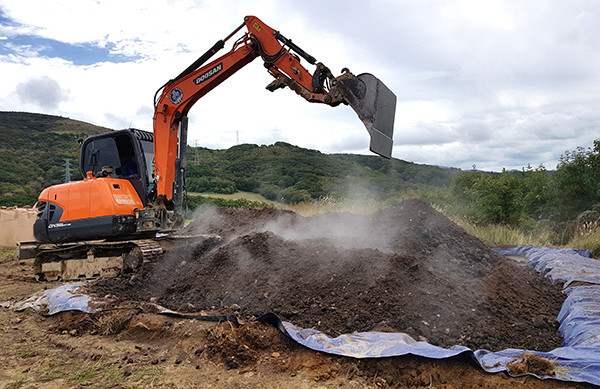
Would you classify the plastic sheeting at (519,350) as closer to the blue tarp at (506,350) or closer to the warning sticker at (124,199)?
the blue tarp at (506,350)

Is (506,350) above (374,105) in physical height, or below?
below

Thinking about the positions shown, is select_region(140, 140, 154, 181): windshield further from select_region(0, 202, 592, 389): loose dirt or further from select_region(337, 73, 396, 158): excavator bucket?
select_region(337, 73, 396, 158): excavator bucket

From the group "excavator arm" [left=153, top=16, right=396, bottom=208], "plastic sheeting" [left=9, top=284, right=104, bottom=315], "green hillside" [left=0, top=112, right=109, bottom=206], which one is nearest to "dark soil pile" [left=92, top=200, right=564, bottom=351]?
"plastic sheeting" [left=9, top=284, right=104, bottom=315]

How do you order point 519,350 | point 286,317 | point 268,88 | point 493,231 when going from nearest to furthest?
point 519,350, point 286,317, point 268,88, point 493,231

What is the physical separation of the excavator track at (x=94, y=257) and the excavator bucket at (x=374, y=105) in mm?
4418

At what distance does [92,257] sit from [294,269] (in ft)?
12.9

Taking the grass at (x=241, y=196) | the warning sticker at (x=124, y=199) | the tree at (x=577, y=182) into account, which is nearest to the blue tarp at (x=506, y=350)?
the warning sticker at (x=124, y=199)

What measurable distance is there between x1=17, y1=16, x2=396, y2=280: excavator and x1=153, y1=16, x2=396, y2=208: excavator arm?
0.02 meters

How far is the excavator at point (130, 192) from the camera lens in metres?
7.21

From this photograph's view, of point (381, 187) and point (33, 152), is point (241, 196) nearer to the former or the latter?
point (381, 187)

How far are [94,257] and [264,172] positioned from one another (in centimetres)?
1533

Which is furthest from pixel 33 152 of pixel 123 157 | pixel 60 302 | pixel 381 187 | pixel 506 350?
pixel 506 350

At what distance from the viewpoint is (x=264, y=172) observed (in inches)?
893

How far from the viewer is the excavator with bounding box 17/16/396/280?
23.6 ft
